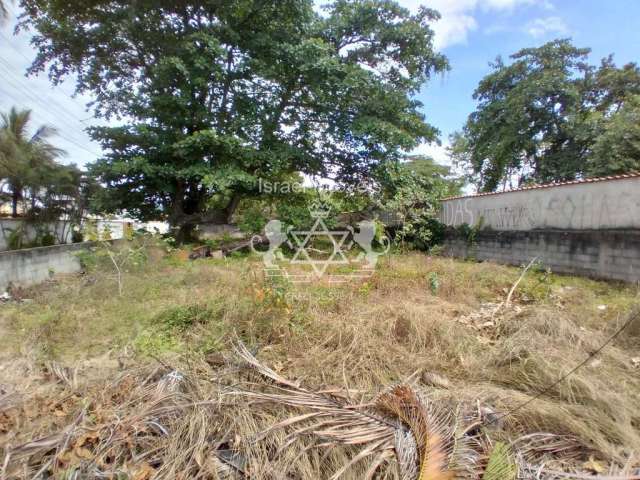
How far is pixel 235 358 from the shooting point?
262cm

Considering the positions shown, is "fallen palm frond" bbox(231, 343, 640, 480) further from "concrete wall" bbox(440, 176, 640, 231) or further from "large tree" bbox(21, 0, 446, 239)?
"large tree" bbox(21, 0, 446, 239)

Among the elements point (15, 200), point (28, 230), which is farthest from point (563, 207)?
point (15, 200)

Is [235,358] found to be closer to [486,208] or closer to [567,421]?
[567,421]

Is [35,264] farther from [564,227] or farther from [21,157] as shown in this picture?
[564,227]

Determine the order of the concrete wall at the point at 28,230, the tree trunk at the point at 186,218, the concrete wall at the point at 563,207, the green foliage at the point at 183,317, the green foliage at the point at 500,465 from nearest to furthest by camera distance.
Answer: the green foliage at the point at 500,465
the green foliage at the point at 183,317
the concrete wall at the point at 563,207
the concrete wall at the point at 28,230
the tree trunk at the point at 186,218

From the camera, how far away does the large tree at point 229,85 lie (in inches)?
348

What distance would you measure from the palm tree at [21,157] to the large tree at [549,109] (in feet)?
49.2

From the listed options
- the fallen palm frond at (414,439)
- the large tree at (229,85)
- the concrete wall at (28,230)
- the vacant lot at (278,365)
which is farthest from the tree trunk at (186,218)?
the fallen palm frond at (414,439)

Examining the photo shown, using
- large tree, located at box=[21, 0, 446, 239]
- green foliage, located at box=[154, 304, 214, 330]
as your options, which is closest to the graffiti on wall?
large tree, located at box=[21, 0, 446, 239]

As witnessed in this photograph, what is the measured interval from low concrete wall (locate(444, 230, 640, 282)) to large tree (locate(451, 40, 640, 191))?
18.9 ft

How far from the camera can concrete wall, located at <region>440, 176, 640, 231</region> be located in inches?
226

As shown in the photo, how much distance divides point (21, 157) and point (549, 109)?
1713cm

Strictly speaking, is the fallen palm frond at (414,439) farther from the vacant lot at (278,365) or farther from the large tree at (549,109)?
the large tree at (549,109)

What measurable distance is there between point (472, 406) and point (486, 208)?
763cm
